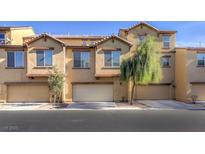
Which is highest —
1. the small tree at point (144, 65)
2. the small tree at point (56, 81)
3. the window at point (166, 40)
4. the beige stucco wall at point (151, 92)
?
the window at point (166, 40)

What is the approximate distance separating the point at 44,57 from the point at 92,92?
259 inches

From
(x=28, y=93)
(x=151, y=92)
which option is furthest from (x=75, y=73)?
(x=151, y=92)

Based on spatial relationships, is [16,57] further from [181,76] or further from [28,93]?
[181,76]

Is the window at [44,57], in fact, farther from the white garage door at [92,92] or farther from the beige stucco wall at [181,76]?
the beige stucco wall at [181,76]

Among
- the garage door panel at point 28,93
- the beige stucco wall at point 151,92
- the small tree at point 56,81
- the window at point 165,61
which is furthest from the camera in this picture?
the window at point 165,61

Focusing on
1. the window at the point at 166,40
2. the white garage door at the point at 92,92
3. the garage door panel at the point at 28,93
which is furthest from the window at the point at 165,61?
the garage door panel at the point at 28,93

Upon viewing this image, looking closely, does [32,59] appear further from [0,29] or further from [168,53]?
[168,53]

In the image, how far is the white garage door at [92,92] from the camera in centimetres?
2359

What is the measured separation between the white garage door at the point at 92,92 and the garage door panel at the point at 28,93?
344cm

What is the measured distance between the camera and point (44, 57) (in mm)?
22328

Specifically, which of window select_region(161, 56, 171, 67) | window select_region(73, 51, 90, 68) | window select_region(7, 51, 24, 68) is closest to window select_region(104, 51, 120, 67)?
window select_region(73, 51, 90, 68)

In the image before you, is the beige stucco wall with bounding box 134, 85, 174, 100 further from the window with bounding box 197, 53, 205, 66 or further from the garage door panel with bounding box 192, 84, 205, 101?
the window with bounding box 197, 53, 205, 66

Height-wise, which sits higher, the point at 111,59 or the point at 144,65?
the point at 111,59

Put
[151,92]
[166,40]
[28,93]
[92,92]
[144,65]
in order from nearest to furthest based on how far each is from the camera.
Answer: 1. [144,65]
2. [28,93]
3. [92,92]
4. [151,92]
5. [166,40]
